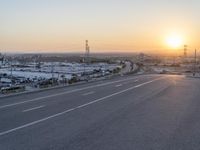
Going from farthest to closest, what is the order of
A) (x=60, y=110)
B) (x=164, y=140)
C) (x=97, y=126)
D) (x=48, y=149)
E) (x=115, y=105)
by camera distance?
(x=115, y=105), (x=60, y=110), (x=97, y=126), (x=164, y=140), (x=48, y=149)

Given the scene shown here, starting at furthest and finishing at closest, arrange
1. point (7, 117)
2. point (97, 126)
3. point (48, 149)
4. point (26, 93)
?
point (26, 93)
point (7, 117)
point (97, 126)
point (48, 149)

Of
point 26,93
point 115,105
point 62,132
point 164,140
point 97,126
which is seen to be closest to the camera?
point 164,140

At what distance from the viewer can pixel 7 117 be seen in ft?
47.8

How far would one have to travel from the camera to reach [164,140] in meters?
10.5

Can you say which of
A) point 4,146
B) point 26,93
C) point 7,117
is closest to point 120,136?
point 4,146

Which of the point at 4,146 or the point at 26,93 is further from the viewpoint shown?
the point at 26,93

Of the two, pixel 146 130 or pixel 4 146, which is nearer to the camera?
pixel 4 146

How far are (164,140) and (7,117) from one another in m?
6.28

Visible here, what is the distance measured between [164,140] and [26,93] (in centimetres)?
1667

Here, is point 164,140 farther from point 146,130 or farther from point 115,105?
point 115,105

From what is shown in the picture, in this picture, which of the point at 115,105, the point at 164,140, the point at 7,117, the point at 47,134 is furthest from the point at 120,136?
the point at 115,105

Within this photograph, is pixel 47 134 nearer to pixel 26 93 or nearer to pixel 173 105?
pixel 173 105

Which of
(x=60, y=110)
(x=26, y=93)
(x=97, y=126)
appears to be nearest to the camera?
(x=97, y=126)

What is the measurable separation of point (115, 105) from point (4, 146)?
32.8 feet
